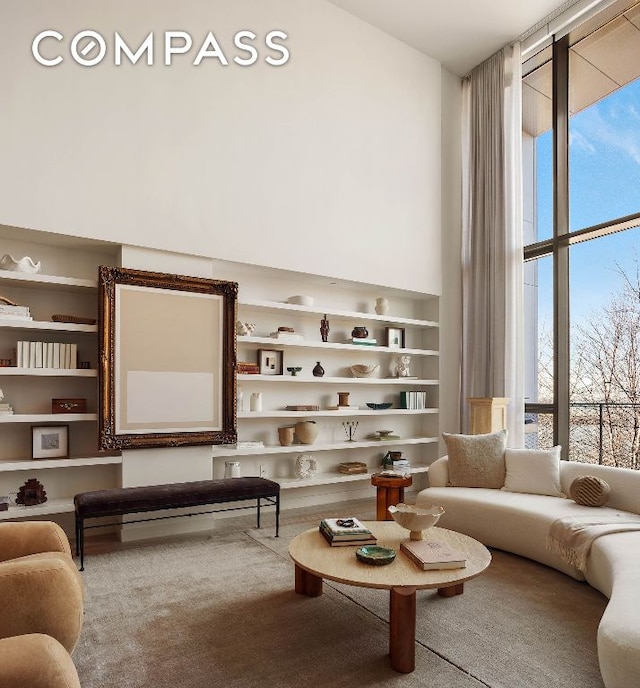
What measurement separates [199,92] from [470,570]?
14.2 feet

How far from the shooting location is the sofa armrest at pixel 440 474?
462cm

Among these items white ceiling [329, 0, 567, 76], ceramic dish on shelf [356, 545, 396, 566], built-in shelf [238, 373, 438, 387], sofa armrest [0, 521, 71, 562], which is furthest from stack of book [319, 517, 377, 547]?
white ceiling [329, 0, 567, 76]

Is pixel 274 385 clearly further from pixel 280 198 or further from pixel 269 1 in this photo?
pixel 269 1

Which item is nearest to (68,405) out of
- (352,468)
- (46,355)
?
(46,355)

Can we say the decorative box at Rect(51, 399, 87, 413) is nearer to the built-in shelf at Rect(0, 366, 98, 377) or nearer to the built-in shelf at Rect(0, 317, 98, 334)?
the built-in shelf at Rect(0, 366, 98, 377)

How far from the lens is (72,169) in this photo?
163 inches

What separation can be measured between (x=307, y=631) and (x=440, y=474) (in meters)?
2.31

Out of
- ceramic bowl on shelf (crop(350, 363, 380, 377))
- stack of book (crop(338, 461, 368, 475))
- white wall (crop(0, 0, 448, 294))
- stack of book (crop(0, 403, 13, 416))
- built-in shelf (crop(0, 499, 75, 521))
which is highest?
white wall (crop(0, 0, 448, 294))

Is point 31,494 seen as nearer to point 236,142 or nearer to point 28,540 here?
point 28,540

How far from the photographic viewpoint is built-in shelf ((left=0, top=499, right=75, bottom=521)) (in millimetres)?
3834

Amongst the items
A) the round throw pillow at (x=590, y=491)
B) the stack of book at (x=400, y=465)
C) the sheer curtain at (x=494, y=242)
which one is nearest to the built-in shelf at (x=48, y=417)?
the stack of book at (x=400, y=465)

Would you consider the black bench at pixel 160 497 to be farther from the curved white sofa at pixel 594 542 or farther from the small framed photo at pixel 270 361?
the curved white sofa at pixel 594 542

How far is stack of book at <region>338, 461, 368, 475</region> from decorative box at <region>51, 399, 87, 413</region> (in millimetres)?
2592

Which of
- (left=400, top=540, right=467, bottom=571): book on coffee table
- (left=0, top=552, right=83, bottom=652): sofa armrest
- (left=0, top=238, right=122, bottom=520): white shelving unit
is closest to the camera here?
(left=0, top=552, right=83, bottom=652): sofa armrest
